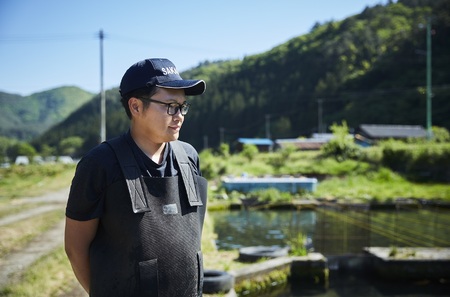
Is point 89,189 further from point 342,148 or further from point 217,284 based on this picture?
point 342,148

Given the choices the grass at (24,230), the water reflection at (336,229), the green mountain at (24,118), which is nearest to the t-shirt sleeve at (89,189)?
the grass at (24,230)

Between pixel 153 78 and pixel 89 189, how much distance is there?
46 centimetres

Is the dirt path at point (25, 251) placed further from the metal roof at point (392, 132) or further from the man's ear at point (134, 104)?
the metal roof at point (392, 132)

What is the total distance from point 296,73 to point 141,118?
3391 inches

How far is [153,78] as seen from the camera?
1813 millimetres

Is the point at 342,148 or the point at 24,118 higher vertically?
the point at 24,118

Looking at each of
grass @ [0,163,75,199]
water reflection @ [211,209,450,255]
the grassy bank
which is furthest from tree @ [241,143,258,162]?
water reflection @ [211,209,450,255]

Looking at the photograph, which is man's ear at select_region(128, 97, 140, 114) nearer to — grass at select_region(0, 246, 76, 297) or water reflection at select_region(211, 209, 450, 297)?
grass at select_region(0, 246, 76, 297)

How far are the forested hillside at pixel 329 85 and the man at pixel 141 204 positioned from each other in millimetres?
55970

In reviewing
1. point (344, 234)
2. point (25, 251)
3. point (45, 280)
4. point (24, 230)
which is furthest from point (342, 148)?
point (45, 280)

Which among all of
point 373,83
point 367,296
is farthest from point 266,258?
point 373,83

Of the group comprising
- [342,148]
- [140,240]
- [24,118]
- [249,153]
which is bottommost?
[249,153]

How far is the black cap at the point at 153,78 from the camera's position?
181 cm

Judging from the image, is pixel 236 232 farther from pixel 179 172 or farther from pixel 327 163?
pixel 327 163
